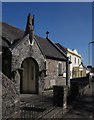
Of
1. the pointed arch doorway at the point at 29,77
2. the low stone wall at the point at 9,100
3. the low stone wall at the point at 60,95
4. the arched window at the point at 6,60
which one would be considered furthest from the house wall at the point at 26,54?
the low stone wall at the point at 9,100

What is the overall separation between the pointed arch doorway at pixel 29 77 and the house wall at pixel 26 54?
1.69 feet

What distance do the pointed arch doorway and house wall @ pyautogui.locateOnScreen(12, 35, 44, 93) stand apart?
514 mm

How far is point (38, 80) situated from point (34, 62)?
1897 mm

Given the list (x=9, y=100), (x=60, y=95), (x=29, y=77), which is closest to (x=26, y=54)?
(x=29, y=77)

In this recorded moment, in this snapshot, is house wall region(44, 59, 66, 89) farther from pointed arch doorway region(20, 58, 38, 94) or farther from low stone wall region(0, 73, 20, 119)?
low stone wall region(0, 73, 20, 119)

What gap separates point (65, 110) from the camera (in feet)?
38.2

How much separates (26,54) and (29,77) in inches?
141

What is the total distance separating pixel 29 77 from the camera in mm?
23516

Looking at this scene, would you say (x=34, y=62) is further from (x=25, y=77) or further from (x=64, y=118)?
(x=64, y=118)

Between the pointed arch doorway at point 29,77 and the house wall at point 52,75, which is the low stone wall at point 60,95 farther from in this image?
the house wall at point 52,75

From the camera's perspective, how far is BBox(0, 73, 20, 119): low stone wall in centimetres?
756

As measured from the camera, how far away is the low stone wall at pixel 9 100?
24.8ft

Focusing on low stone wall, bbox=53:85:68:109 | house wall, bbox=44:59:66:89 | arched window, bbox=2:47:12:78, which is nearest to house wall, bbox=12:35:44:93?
arched window, bbox=2:47:12:78

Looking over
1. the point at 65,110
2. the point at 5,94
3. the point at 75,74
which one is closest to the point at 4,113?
the point at 5,94
